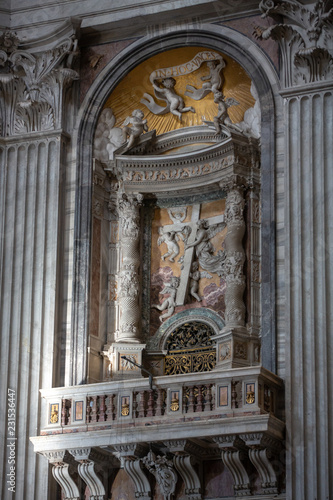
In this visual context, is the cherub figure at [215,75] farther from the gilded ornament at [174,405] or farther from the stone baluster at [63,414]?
the stone baluster at [63,414]

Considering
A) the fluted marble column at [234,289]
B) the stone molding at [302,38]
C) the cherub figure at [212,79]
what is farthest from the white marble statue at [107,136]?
the stone molding at [302,38]

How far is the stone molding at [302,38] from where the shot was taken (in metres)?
18.3

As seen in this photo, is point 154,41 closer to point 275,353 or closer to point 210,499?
point 275,353

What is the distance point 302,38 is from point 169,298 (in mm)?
4471

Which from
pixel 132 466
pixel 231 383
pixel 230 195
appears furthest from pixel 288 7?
pixel 132 466

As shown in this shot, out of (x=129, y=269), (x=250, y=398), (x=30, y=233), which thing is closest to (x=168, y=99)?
(x=129, y=269)

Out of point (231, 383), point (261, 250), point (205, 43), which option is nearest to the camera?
point (231, 383)

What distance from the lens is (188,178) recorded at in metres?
19.8

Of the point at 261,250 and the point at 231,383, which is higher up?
the point at 261,250

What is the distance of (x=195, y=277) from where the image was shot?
64.5ft

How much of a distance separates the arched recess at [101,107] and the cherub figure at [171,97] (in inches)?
21.1

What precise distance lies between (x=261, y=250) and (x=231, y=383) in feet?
7.25

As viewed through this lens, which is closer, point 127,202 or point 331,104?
point 331,104

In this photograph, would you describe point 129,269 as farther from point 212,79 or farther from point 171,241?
point 212,79
